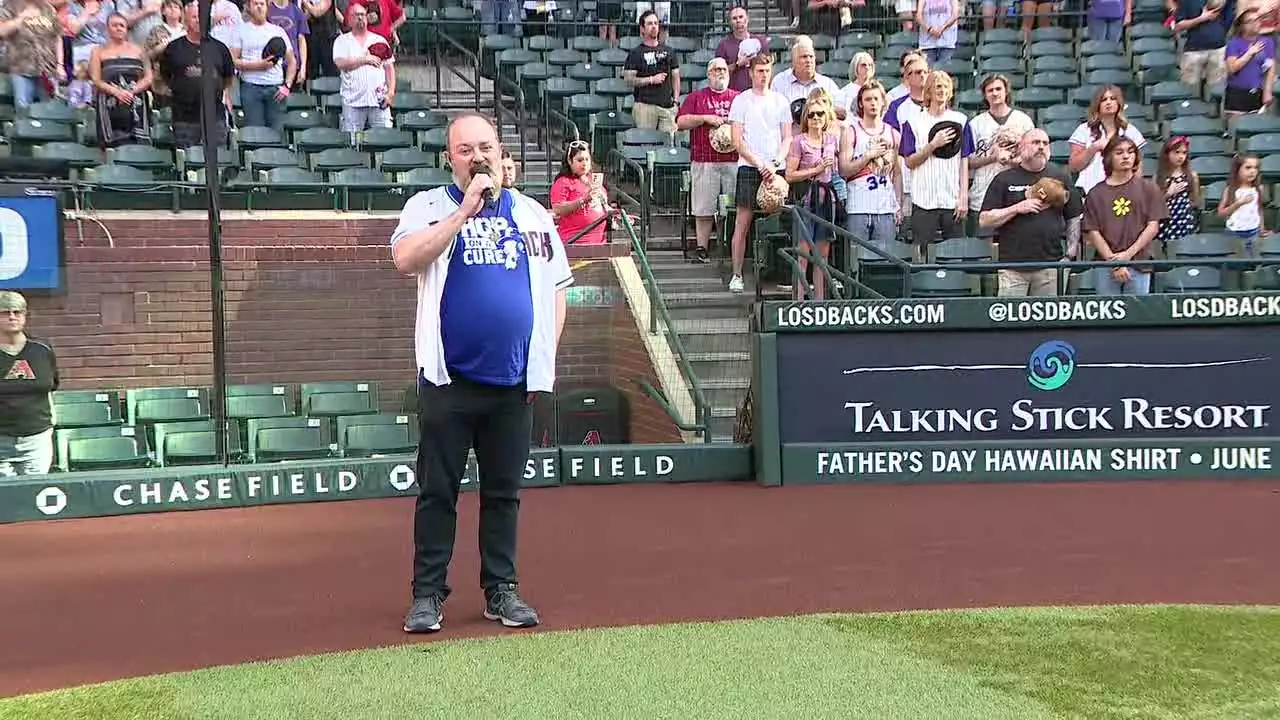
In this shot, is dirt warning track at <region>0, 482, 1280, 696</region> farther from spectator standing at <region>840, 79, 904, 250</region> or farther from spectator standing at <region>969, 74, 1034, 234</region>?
spectator standing at <region>969, 74, 1034, 234</region>

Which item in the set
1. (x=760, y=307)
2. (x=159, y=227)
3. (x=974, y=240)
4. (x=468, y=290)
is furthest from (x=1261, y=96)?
(x=468, y=290)

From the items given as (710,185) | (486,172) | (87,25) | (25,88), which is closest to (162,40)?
(87,25)

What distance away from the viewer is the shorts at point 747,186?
1106 cm

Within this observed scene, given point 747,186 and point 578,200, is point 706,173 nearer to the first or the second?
point 747,186

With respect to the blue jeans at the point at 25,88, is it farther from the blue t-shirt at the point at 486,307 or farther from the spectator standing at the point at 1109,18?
the spectator standing at the point at 1109,18

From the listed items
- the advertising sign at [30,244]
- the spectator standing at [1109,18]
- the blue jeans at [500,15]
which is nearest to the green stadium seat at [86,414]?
the advertising sign at [30,244]

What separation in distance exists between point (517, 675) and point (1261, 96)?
13068mm

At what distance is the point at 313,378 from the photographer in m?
8.93

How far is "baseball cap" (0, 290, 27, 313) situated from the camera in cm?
818

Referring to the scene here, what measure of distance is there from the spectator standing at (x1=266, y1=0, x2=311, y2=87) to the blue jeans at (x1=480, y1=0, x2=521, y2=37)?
118 inches

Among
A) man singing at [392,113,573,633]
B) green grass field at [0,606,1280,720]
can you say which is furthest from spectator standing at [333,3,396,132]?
green grass field at [0,606,1280,720]

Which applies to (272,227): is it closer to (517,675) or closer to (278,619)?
(278,619)

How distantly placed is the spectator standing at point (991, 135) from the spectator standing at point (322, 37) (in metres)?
6.67

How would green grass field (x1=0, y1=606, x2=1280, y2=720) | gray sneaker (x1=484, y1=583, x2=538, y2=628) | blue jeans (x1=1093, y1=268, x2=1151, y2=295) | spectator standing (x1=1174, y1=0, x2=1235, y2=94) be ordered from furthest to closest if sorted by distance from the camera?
spectator standing (x1=1174, y1=0, x2=1235, y2=94), blue jeans (x1=1093, y1=268, x2=1151, y2=295), gray sneaker (x1=484, y1=583, x2=538, y2=628), green grass field (x1=0, y1=606, x2=1280, y2=720)
